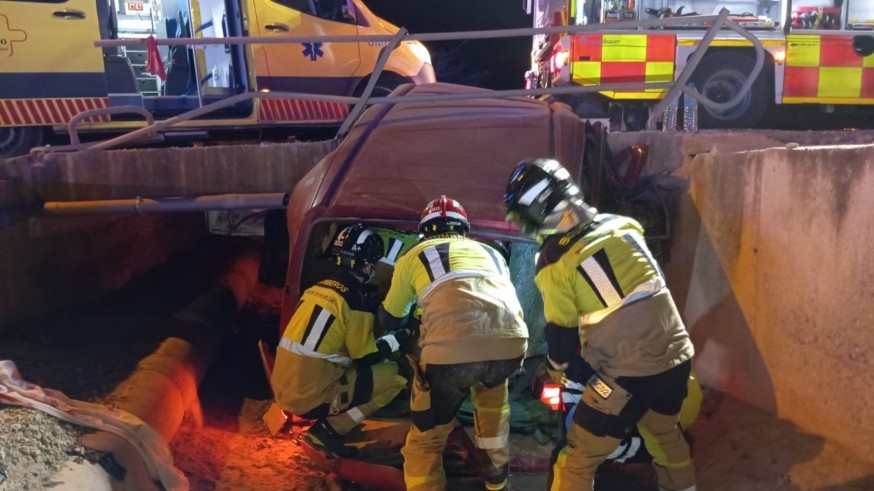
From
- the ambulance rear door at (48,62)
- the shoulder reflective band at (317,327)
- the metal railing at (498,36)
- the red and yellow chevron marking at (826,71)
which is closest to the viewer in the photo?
the shoulder reflective band at (317,327)

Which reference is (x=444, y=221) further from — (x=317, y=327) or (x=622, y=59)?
(x=622, y=59)

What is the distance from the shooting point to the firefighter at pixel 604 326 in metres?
2.71

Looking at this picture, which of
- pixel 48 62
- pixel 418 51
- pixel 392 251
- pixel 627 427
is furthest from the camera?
pixel 418 51

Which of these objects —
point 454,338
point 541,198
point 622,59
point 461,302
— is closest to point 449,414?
point 454,338

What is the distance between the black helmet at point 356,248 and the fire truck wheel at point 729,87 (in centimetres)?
553

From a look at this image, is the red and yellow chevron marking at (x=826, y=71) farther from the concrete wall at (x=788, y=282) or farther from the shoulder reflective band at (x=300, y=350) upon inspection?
the shoulder reflective band at (x=300, y=350)

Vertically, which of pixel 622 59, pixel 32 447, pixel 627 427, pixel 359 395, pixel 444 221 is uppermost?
pixel 622 59

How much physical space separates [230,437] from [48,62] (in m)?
3.60

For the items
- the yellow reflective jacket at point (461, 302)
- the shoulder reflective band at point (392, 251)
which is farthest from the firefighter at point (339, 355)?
the yellow reflective jacket at point (461, 302)

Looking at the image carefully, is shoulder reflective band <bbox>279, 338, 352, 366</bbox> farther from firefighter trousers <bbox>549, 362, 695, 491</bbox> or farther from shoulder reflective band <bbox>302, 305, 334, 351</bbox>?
firefighter trousers <bbox>549, 362, 695, 491</bbox>

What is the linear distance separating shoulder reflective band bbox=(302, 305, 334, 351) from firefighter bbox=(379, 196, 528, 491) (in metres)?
0.29

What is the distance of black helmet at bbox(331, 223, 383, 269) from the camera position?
3.60 metres

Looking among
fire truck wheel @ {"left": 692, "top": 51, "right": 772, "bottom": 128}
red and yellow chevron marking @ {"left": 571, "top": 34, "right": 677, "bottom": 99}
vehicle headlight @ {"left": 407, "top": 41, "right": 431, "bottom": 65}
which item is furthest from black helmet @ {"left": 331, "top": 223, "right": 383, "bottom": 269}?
fire truck wheel @ {"left": 692, "top": 51, "right": 772, "bottom": 128}

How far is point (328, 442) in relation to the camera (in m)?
3.67
